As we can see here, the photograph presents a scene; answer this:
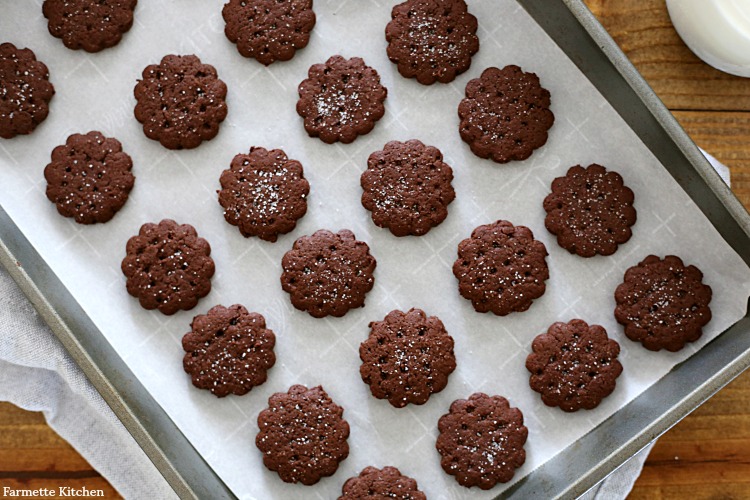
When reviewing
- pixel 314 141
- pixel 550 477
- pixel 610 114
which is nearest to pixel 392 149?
pixel 314 141

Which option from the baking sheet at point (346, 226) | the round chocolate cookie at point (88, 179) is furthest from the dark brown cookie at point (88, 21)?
the round chocolate cookie at point (88, 179)

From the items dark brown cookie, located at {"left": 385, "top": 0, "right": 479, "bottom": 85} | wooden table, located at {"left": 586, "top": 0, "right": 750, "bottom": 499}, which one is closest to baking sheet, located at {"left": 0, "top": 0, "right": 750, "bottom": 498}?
dark brown cookie, located at {"left": 385, "top": 0, "right": 479, "bottom": 85}

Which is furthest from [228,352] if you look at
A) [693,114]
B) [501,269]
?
[693,114]

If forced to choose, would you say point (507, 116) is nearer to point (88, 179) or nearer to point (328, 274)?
point (328, 274)

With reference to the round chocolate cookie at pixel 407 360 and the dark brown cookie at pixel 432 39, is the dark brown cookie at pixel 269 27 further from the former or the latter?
the round chocolate cookie at pixel 407 360

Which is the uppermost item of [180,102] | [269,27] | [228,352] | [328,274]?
[269,27]

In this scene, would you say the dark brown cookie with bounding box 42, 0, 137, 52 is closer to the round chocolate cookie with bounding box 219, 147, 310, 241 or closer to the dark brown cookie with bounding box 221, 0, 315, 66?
the dark brown cookie with bounding box 221, 0, 315, 66
